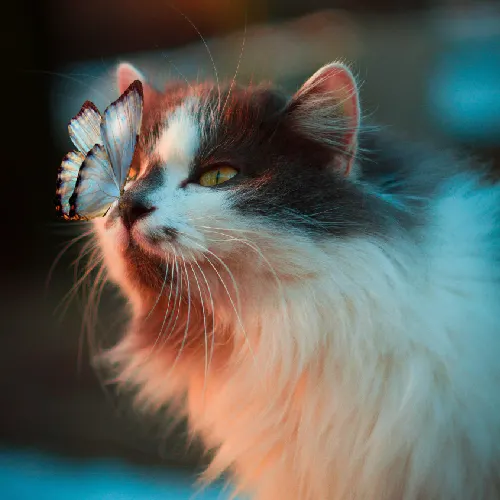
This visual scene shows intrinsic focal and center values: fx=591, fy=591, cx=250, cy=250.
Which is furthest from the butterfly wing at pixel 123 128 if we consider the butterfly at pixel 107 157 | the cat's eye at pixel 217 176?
the cat's eye at pixel 217 176

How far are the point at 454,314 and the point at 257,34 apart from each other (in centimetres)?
59

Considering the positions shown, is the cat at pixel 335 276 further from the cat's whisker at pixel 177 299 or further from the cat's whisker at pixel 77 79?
the cat's whisker at pixel 77 79

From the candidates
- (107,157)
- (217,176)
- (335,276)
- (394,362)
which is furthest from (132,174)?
(394,362)

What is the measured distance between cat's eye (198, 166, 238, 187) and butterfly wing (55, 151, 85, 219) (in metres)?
0.24

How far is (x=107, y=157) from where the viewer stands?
3.18ft

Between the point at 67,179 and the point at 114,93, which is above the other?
the point at 114,93

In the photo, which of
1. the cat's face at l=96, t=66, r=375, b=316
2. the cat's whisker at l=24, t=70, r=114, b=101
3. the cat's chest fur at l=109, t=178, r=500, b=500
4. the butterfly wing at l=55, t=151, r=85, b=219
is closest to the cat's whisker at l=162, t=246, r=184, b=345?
the cat's face at l=96, t=66, r=375, b=316

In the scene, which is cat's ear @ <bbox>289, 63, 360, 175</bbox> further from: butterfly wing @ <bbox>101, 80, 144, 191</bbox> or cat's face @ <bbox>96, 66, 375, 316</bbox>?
butterfly wing @ <bbox>101, 80, 144, 191</bbox>

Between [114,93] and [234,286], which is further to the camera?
[114,93]

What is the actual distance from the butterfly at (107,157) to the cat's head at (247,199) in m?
0.04

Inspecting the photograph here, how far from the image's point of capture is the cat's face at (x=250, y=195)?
891 millimetres

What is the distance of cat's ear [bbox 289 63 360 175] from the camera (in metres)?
0.90

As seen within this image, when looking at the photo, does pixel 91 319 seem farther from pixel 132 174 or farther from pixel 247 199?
pixel 247 199

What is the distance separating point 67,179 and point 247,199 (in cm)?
36
